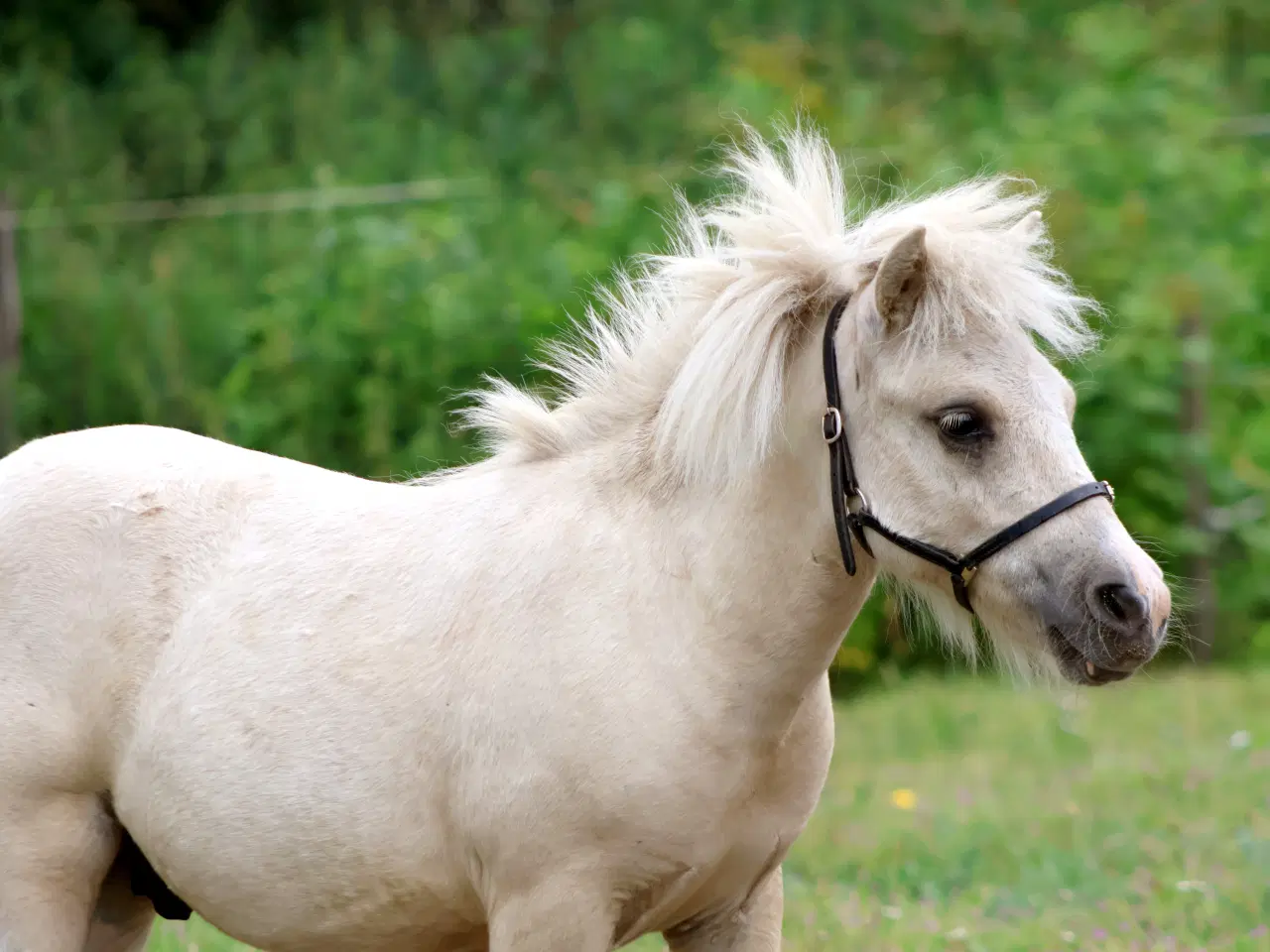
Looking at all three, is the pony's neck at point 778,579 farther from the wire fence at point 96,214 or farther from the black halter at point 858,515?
the wire fence at point 96,214

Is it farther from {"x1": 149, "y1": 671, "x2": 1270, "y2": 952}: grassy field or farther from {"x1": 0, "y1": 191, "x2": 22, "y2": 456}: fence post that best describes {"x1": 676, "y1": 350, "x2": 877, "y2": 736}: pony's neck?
{"x1": 0, "y1": 191, "x2": 22, "y2": 456}: fence post

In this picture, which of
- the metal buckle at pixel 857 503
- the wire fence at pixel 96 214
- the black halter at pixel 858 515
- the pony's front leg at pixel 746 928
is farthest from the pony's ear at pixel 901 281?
the wire fence at pixel 96 214

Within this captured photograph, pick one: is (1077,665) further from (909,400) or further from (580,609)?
(580,609)

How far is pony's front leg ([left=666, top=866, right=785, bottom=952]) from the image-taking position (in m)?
3.16

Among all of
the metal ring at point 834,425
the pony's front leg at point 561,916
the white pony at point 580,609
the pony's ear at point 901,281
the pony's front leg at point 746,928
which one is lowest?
the pony's front leg at point 746,928

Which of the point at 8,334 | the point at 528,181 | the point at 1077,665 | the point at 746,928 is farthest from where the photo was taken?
the point at 528,181

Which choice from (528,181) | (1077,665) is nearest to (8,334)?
(528,181)

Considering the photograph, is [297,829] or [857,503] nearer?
[857,503]

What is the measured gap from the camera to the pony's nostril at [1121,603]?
262 cm

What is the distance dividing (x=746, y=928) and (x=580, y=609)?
28.7 inches

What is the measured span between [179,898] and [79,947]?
0.75 ft

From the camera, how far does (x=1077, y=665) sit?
2.74 metres

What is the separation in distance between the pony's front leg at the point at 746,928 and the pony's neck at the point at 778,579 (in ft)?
1.36

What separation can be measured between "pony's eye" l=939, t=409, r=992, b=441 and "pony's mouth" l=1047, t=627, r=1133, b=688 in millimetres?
342
